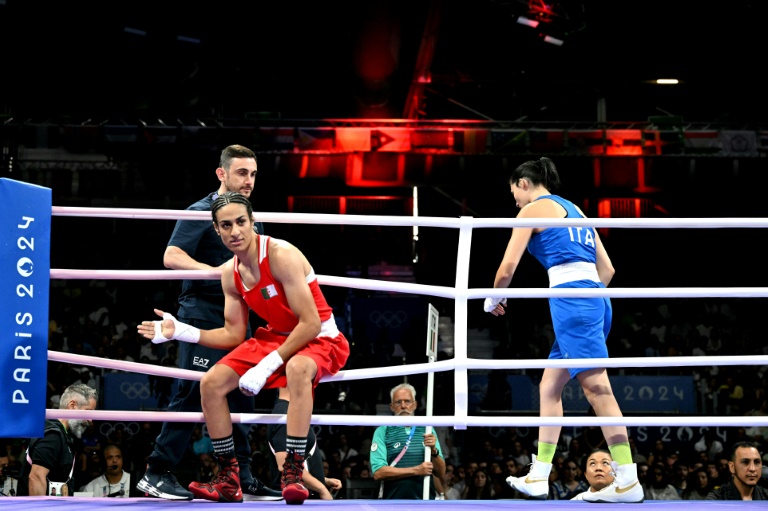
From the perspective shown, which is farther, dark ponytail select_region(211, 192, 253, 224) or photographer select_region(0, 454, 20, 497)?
photographer select_region(0, 454, 20, 497)

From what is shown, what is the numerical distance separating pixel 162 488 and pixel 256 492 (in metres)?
0.41

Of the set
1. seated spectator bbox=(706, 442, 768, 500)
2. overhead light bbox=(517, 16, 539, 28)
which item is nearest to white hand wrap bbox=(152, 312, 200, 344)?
seated spectator bbox=(706, 442, 768, 500)

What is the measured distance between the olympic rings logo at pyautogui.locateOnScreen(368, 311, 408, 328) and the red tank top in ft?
35.8

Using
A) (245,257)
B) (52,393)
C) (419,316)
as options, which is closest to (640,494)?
(245,257)

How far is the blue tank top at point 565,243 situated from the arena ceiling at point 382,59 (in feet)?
27.6

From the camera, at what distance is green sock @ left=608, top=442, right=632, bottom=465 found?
146 inches

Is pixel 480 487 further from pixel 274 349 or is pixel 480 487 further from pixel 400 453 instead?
pixel 274 349

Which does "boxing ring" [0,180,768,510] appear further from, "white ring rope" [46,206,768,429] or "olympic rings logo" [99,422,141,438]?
"olympic rings logo" [99,422,141,438]

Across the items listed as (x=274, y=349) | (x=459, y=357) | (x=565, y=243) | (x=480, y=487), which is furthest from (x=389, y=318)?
(x=274, y=349)

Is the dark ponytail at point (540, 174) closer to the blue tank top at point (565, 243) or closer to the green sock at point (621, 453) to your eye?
the blue tank top at point (565, 243)

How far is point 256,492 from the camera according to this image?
152 inches

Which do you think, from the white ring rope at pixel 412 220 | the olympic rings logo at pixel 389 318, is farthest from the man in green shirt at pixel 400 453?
the olympic rings logo at pixel 389 318

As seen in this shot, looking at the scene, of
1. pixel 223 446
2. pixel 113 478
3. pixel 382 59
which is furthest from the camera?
pixel 382 59

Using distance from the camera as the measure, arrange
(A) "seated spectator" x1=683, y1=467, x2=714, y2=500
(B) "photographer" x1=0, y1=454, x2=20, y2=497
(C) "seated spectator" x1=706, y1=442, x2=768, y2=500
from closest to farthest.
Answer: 1. (C) "seated spectator" x1=706, y1=442, x2=768, y2=500
2. (B) "photographer" x1=0, y1=454, x2=20, y2=497
3. (A) "seated spectator" x1=683, y1=467, x2=714, y2=500
